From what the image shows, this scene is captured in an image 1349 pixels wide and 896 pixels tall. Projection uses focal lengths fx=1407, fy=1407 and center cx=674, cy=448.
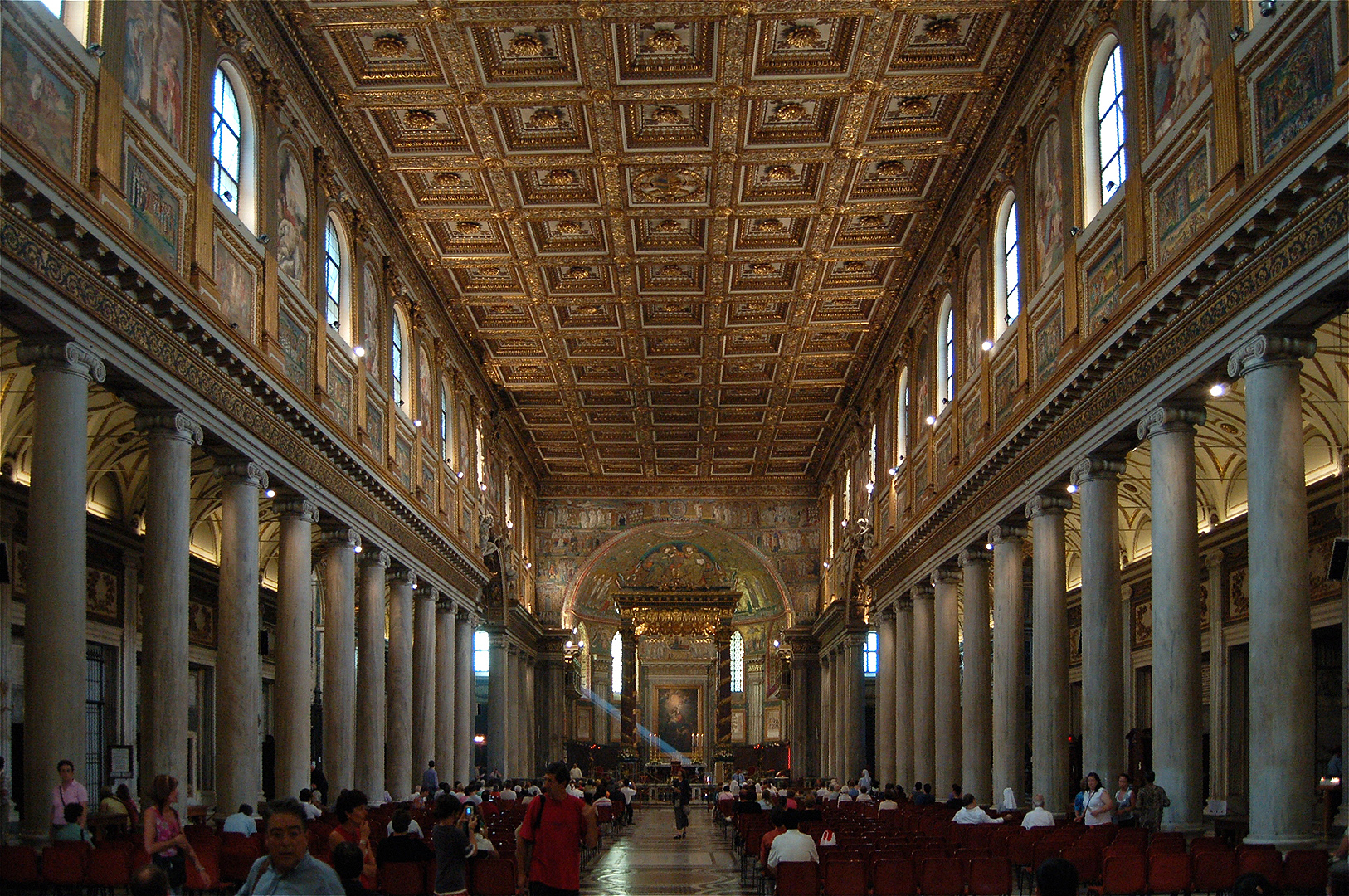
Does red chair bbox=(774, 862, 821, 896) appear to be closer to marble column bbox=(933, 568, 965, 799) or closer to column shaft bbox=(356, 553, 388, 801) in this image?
column shaft bbox=(356, 553, 388, 801)

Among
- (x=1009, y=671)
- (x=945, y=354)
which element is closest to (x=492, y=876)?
(x=1009, y=671)

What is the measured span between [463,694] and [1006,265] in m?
22.2

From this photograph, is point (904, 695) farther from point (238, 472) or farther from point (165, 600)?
point (165, 600)

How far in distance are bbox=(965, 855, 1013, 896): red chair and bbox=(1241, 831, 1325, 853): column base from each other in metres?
2.52

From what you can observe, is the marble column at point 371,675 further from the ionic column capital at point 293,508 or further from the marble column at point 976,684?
the marble column at point 976,684

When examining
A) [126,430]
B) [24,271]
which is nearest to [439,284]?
[126,430]

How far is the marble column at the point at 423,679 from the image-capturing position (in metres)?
Result: 35.8

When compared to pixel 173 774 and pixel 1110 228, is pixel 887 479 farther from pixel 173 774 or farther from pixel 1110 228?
pixel 173 774

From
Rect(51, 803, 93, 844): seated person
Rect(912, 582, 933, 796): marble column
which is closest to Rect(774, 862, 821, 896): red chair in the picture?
Rect(51, 803, 93, 844): seated person

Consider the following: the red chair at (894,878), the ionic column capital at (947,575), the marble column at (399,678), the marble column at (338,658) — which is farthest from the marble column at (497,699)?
the red chair at (894,878)

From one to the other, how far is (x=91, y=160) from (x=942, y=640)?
22.1 m

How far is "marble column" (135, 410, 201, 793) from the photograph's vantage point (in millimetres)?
18062

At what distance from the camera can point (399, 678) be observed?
108 ft

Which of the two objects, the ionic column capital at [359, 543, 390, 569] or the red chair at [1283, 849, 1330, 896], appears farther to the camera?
the ionic column capital at [359, 543, 390, 569]
